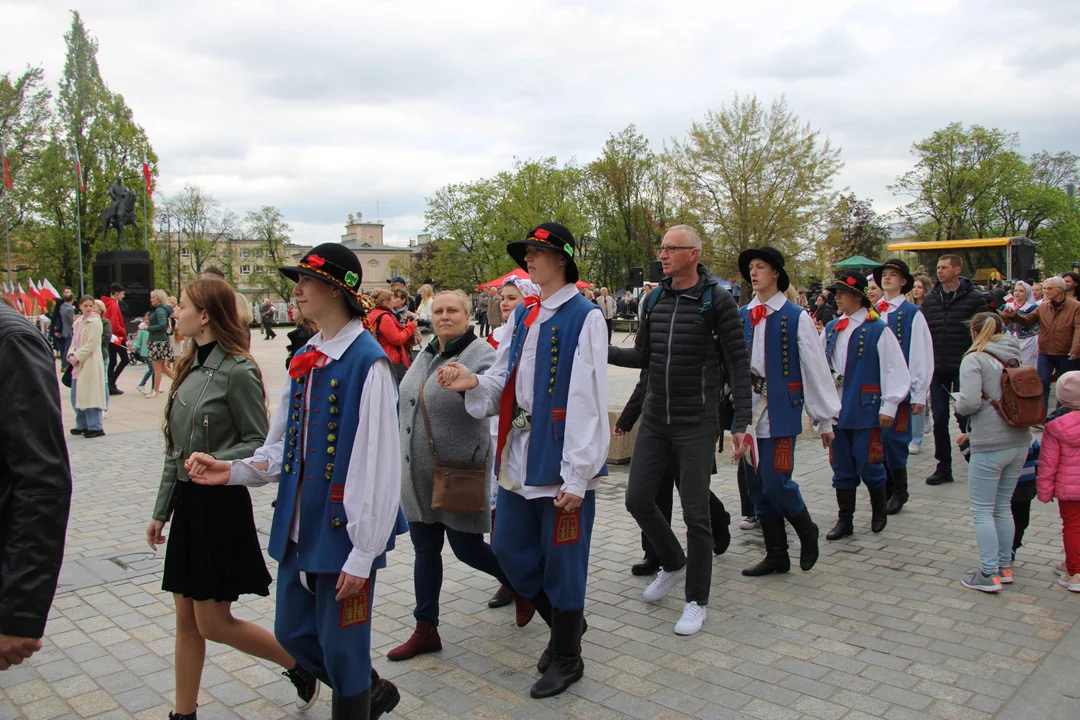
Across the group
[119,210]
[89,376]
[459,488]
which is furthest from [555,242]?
[119,210]

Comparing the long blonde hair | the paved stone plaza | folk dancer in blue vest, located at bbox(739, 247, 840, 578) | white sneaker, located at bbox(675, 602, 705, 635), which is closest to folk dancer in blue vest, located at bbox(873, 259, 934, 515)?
the paved stone plaza

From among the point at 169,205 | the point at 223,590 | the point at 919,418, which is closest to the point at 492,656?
the point at 223,590

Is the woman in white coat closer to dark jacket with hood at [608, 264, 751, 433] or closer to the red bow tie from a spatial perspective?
dark jacket with hood at [608, 264, 751, 433]

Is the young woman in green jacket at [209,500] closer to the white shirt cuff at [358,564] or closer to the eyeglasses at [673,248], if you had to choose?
the white shirt cuff at [358,564]

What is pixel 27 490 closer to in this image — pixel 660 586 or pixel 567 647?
pixel 567 647

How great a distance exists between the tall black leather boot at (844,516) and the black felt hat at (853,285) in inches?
61.7

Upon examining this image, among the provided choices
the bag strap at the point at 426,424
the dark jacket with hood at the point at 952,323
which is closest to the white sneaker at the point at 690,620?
the bag strap at the point at 426,424

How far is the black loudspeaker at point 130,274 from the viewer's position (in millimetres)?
26688

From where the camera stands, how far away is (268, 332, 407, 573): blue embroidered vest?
9.75 feet

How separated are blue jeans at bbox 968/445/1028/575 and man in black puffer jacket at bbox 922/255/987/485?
10.2 feet

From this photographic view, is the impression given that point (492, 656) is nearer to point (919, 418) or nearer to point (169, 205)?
point (919, 418)

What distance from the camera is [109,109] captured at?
52.6 m

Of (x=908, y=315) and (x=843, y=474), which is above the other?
(x=908, y=315)

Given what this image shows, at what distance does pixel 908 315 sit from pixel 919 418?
8.42 feet
